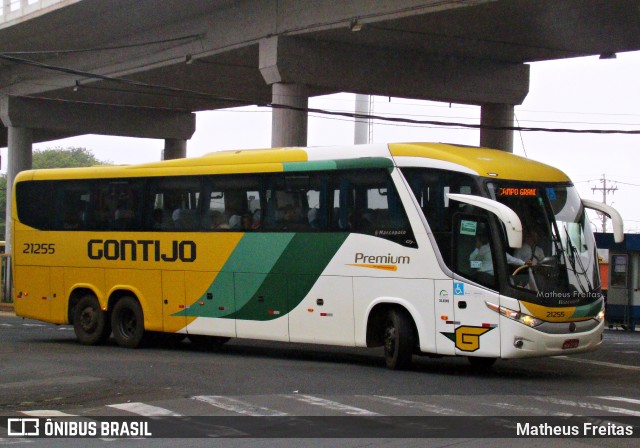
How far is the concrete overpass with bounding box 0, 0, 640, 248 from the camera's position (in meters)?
27.9

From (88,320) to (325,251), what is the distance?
6515 mm

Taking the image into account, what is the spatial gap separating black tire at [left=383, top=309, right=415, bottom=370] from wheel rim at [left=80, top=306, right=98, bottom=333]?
7430 millimetres

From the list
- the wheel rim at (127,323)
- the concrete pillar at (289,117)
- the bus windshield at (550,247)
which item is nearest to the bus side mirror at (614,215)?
the bus windshield at (550,247)

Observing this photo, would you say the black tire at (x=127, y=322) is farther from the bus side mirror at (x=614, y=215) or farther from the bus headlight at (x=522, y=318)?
the bus side mirror at (x=614, y=215)

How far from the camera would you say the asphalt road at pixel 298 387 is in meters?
12.1

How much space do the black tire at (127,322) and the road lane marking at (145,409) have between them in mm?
8321

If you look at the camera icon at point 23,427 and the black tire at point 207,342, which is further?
the black tire at point 207,342

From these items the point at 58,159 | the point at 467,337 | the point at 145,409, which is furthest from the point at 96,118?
the point at 58,159

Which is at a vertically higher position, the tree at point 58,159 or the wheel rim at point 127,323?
the tree at point 58,159

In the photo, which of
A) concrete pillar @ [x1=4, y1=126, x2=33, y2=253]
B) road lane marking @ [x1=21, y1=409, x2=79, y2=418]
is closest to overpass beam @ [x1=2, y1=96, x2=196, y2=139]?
concrete pillar @ [x1=4, y1=126, x2=33, y2=253]

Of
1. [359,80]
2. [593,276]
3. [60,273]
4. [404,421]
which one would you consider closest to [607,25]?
[359,80]

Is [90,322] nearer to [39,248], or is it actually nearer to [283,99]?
[39,248]

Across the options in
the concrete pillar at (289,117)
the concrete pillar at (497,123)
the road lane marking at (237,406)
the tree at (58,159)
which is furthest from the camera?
the tree at (58,159)

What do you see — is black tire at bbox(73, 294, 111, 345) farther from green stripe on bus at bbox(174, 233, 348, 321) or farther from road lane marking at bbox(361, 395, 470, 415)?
road lane marking at bbox(361, 395, 470, 415)
